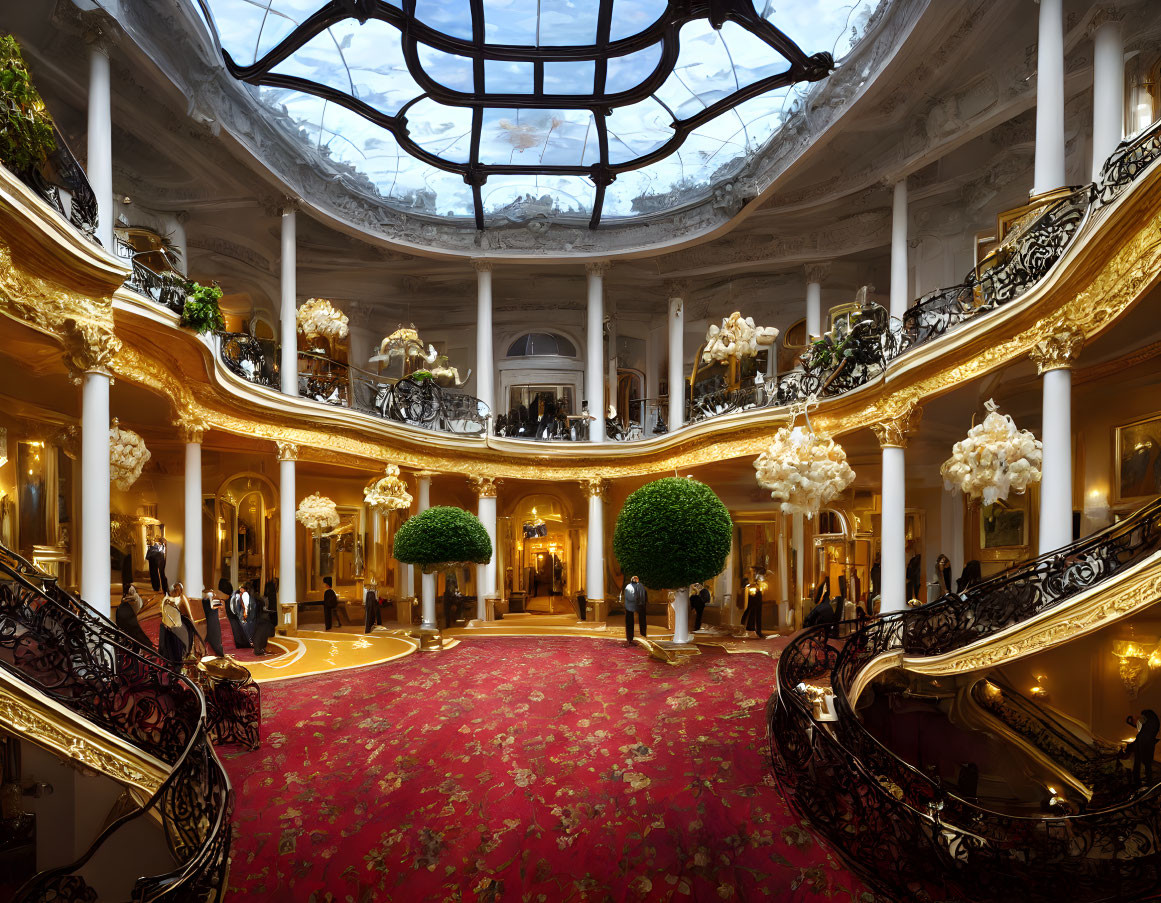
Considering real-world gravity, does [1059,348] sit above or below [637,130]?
below

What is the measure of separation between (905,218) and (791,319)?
5.98 m

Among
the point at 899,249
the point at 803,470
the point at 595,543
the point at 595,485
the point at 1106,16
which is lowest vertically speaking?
the point at 595,543

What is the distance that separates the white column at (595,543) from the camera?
1750 cm

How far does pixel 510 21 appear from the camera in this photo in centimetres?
1207

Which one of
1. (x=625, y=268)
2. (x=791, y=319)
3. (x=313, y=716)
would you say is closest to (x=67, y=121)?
(x=313, y=716)

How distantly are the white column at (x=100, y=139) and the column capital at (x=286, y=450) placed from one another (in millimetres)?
4908

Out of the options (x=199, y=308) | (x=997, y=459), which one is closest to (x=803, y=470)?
(x=997, y=459)

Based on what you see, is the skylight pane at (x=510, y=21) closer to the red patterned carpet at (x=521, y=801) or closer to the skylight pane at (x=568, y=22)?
the skylight pane at (x=568, y=22)

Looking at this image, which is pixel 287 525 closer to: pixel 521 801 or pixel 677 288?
pixel 521 801

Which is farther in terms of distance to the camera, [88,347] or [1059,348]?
[1059,348]

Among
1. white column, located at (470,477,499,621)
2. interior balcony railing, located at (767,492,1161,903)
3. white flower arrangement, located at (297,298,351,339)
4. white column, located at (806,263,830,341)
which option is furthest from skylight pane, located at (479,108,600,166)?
interior balcony railing, located at (767,492,1161,903)

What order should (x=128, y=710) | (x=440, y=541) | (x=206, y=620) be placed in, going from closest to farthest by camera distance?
(x=128, y=710) → (x=206, y=620) → (x=440, y=541)

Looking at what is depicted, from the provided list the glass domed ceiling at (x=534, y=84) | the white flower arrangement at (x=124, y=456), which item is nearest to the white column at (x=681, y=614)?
the white flower arrangement at (x=124, y=456)

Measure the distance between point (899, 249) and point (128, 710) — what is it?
1339cm
